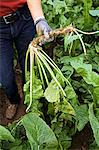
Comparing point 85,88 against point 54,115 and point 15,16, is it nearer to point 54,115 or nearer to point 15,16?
point 54,115

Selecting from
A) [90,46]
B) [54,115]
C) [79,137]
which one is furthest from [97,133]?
[90,46]

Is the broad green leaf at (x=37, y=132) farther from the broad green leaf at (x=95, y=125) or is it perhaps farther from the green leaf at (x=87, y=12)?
the green leaf at (x=87, y=12)

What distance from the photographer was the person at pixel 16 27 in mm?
2154

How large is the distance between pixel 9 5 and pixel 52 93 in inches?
23.6

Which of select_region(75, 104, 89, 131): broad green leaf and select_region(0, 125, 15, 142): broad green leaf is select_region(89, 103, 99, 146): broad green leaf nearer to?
select_region(75, 104, 89, 131): broad green leaf

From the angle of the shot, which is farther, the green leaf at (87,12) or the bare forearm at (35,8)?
the green leaf at (87,12)

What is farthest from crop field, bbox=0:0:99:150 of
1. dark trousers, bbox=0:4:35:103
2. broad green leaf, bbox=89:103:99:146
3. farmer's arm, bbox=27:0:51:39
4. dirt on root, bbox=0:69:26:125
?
dirt on root, bbox=0:69:26:125

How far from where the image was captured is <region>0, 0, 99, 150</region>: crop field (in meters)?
1.89

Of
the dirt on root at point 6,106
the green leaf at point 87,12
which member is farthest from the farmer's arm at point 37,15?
the dirt on root at point 6,106

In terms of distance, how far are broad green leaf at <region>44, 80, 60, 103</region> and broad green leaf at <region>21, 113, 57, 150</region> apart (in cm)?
11

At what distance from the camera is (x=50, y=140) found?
6.09 feet

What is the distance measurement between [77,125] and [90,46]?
0.63 metres

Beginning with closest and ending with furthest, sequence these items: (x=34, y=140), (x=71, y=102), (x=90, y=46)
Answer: (x=34, y=140) → (x=71, y=102) → (x=90, y=46)

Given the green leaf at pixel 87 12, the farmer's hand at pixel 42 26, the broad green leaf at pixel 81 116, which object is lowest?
the broad green leaf at pixel 81 116
